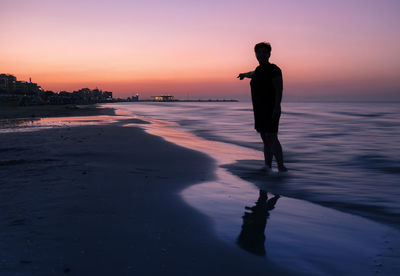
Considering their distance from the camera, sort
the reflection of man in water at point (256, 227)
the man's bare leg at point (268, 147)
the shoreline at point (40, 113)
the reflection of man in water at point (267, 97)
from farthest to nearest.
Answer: the shoreline at point (40, 113) → the man's bare leg at point (268, 147) → the reflection of man in water at point (267, 97) → the reflection of man in water at point (256, 227)

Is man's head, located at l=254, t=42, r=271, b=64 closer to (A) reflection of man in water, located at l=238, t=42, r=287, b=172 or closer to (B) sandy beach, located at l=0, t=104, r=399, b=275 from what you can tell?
(A) reflection of man in water, located at l=238, t=42, r=287, b=172

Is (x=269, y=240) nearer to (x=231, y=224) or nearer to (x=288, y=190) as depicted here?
(x=231, y=224)

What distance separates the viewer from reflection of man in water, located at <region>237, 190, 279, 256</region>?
8.16 ft

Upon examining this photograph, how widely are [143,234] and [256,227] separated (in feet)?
3.40

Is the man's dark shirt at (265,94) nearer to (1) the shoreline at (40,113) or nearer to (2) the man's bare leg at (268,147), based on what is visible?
(2) the man's bare leg at (268,147)

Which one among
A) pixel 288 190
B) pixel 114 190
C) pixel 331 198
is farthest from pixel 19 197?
pixel 331 198

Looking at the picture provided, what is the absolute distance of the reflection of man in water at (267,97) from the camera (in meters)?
5.66

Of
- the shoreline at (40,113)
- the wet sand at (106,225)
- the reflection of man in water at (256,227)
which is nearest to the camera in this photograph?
the wet sand at (106,225)

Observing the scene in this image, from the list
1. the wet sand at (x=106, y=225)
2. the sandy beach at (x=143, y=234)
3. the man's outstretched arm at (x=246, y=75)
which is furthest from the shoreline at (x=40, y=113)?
the sandy beach at (x=143, y=234)

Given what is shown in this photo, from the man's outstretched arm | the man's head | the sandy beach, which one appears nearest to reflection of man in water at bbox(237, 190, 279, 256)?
the sandy beach

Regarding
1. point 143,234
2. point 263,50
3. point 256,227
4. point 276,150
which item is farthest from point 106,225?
point 263,50

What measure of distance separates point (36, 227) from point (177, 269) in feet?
4.84

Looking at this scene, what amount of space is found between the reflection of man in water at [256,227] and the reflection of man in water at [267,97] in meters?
1.93

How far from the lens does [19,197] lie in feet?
12.4
